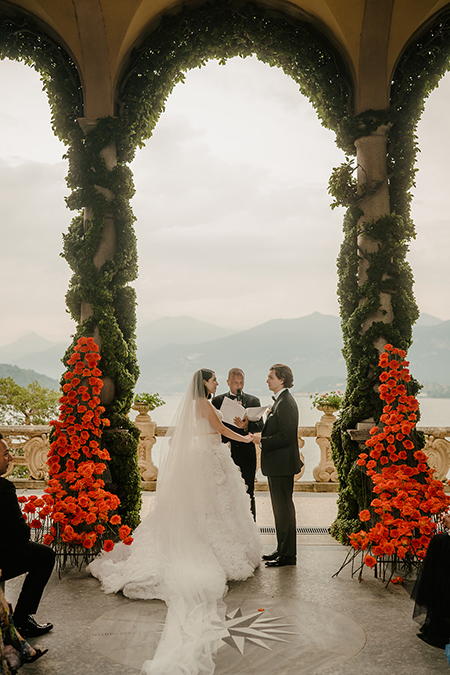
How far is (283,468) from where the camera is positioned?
16.3 feet

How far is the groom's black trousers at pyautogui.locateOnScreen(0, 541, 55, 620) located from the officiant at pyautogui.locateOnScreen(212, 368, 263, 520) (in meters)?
2.51

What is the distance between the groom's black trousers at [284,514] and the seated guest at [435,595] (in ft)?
5.14

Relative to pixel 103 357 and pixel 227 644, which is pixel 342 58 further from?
pixel 227 644

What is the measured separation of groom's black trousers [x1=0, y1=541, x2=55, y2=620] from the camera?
10.8 feet

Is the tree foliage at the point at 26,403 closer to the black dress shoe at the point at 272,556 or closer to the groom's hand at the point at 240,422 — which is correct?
A: the groom's hand at the point at 240,422

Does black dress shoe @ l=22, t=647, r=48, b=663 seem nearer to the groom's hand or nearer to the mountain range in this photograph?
the groom's hand

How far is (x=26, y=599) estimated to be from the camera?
3.39m

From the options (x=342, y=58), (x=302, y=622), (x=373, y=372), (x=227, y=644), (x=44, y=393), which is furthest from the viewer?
(x=44, y=393)

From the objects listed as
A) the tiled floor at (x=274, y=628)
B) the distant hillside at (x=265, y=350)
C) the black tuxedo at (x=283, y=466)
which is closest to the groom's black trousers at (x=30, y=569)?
the tiled floor at (x=274, y=628)

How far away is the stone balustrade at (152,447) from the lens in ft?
24.2

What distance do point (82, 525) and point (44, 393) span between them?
20.6 feet

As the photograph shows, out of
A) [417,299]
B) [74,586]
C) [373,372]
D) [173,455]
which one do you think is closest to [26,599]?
[74,586]

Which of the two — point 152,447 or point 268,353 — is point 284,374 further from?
point 268,353

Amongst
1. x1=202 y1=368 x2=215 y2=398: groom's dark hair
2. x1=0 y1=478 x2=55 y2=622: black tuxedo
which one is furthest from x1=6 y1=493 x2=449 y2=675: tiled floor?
x1=202 y1=368 x2=215 y2=398: groom's dark hair
